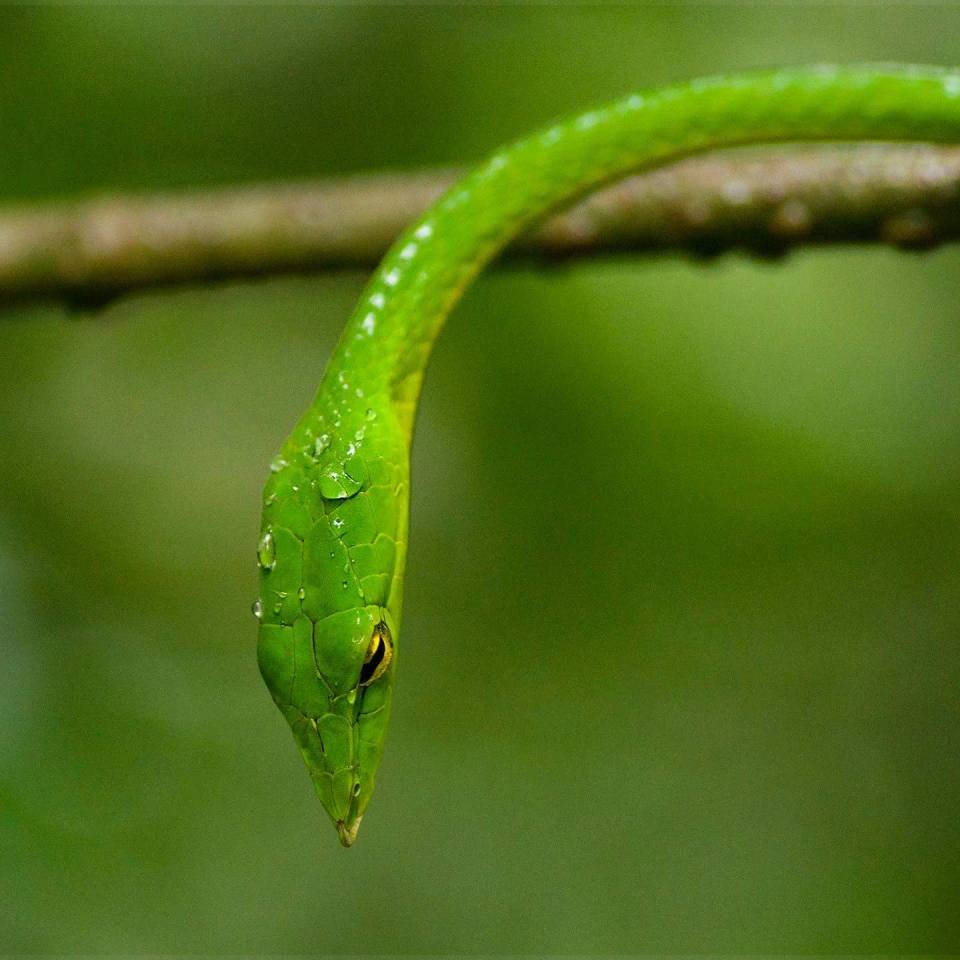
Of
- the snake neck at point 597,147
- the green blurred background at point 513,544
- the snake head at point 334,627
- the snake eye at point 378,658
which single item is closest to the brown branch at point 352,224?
the snake neck at point 597,147

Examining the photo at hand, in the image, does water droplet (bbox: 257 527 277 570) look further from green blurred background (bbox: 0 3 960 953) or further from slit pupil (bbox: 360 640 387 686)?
green blurred background (bbox: 0 3 960 953)

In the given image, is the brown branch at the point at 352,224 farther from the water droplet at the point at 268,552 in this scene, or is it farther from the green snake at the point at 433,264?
the water droplet at the point at 268,552

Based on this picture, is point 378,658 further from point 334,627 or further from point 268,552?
point 268,552

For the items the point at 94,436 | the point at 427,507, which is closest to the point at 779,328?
the point at 427,507

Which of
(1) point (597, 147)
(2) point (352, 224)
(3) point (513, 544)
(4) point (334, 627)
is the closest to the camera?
(4) point (334, 627)

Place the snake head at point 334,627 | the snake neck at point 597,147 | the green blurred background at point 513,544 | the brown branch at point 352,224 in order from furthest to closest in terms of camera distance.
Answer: the green blurred background at point 513,544, the brown branch at point 352,224, the snake neck at point 597,147, the snake head at point 334,627

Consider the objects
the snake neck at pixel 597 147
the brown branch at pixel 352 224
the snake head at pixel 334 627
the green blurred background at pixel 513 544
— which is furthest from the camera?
the green blurred background at pixel 513 544


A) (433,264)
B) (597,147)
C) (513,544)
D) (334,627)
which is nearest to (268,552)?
(334,627)

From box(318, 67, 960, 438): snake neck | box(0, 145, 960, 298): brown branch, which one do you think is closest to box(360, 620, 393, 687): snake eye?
box(318, 67, 960, 438): snake neck
